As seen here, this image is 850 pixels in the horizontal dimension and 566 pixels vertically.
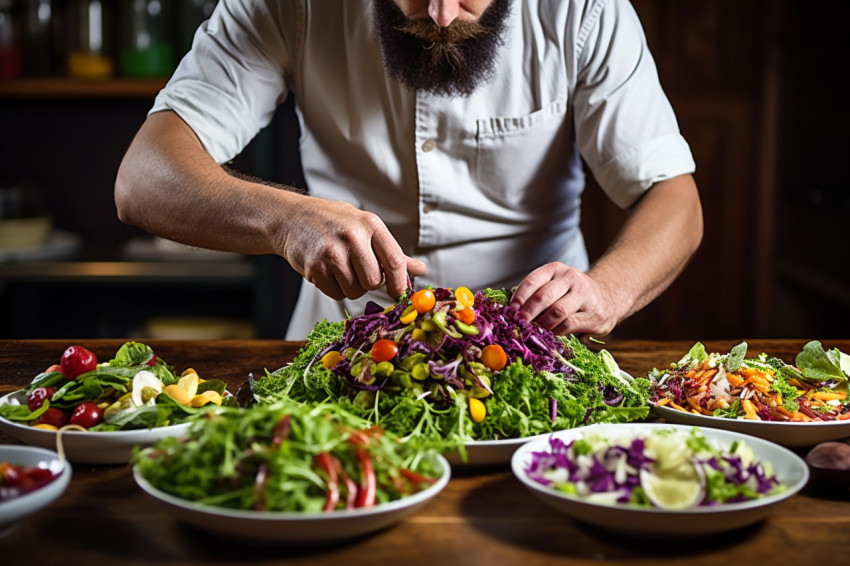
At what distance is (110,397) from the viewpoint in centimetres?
137

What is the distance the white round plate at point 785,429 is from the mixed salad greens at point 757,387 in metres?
0.04

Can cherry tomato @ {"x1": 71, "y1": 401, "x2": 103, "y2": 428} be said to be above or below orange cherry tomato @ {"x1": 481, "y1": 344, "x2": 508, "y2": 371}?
below

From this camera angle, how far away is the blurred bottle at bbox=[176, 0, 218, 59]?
12.5 feet

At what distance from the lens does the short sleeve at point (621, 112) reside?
231 cm

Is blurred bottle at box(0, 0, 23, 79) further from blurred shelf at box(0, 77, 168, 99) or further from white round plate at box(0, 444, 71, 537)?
white round plate at box(0, 444, 71, 537)

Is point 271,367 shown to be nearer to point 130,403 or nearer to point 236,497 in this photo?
point 130,403

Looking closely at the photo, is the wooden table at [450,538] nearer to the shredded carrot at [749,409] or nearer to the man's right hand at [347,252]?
the shredded carrot at [749,409]

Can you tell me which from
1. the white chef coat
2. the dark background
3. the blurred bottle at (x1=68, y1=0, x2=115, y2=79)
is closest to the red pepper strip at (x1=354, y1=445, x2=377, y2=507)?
the white chef coat

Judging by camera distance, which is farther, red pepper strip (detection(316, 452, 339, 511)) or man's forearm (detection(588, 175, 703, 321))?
man's forearm (detection(588, 175, 703, 321))

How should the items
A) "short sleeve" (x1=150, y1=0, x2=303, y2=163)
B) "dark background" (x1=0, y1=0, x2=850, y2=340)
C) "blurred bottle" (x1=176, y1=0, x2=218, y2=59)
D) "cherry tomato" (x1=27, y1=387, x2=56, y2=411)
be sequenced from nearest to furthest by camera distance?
"cherry tomato" (x1=27, y1=387, x2=56, y2=411)
"short sleeve" (x1=150, y1=0, x2=303, y2=163)
"blurred bottle" (x1=176, y1=0, x2=218, y2=59)
"dark background" (x1=0, y1=0, x2=850, y2=340)

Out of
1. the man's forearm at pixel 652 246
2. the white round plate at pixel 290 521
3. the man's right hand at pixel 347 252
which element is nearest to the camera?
the white round plate at pixel 290 521

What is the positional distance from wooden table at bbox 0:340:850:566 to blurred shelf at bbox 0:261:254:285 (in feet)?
8.60

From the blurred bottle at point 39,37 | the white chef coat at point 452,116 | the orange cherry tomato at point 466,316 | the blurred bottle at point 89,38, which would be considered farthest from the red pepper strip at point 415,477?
the blurred bottle at point 39,37

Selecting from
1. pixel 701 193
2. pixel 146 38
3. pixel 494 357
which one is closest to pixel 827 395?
pixel 494 357
